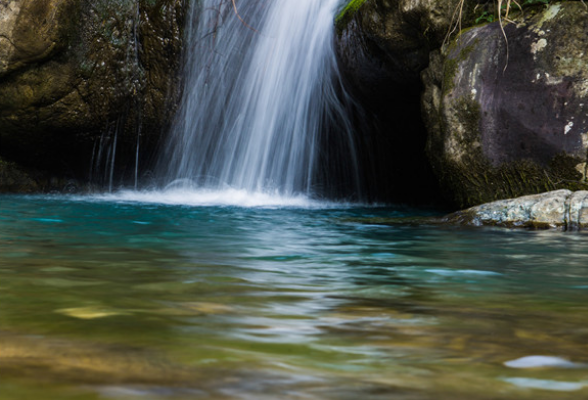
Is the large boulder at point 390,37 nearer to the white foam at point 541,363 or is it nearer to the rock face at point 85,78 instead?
the rock face at point 85,78

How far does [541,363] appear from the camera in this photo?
6.47ft

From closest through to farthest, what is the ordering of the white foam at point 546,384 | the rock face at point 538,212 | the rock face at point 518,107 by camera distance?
the white foam at point 546,384
the rock face at point 538,212
the rock face at point 518,107

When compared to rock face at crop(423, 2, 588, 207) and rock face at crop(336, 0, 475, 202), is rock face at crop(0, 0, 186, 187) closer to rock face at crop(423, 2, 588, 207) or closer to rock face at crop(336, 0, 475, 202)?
rock face at crop(336, 0, 475, 202)

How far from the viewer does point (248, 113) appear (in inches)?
422

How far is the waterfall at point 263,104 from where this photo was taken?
403 inches

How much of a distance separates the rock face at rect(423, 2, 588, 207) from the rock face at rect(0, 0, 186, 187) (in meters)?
5.30

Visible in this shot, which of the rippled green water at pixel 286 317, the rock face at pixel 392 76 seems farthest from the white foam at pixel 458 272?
the rock face at pixel 392 76

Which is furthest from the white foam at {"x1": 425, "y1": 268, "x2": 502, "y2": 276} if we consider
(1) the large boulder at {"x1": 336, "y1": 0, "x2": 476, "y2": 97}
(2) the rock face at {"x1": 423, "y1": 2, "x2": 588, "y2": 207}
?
(1) the large boulder at {"x1": 336, "y1": 0, "x2": 476, "y2": 97}

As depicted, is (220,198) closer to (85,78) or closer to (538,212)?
(85,78)

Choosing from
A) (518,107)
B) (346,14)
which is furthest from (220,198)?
(518,107)

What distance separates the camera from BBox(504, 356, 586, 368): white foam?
1.94 m

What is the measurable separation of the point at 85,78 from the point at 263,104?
276 cm

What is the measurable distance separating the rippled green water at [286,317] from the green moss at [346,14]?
4.95 m

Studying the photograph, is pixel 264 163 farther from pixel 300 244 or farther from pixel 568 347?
pixel 568 347
